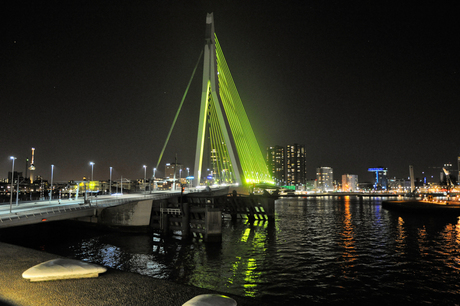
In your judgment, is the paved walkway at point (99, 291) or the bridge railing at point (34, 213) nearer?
the paved walkway at point (99, 291)

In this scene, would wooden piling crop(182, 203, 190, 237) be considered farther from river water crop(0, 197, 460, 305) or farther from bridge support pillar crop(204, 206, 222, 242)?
bridge support pillar crop(204, 206, 222, 242)

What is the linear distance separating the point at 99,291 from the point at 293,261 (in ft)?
41.3

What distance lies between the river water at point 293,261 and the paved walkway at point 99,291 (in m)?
5.31

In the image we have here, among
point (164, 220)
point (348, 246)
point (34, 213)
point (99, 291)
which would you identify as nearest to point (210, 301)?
point (99, 291)

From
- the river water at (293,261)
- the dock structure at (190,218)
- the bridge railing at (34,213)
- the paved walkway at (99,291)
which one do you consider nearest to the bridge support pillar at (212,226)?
the dock structure at (190,218)

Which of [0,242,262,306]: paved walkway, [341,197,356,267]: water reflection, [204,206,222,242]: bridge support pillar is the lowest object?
[341,197,356,267]: water reflection

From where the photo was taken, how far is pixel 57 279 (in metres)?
7.04

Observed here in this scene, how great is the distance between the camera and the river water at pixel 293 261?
469 inches

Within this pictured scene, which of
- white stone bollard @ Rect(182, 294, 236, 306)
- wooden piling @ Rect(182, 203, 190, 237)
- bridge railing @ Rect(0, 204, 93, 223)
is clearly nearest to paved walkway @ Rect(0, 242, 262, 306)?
white stone bollard @ Rect(182, 294, 236, 306)

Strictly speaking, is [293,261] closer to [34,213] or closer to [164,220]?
[164,220]

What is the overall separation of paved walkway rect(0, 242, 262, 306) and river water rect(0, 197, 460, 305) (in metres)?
5.31

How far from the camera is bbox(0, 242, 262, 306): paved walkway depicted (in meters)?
5.95

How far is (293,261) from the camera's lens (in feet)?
55.5

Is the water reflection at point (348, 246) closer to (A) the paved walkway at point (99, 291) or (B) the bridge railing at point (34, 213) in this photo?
(A) the paved walkway at point (99, 291)
